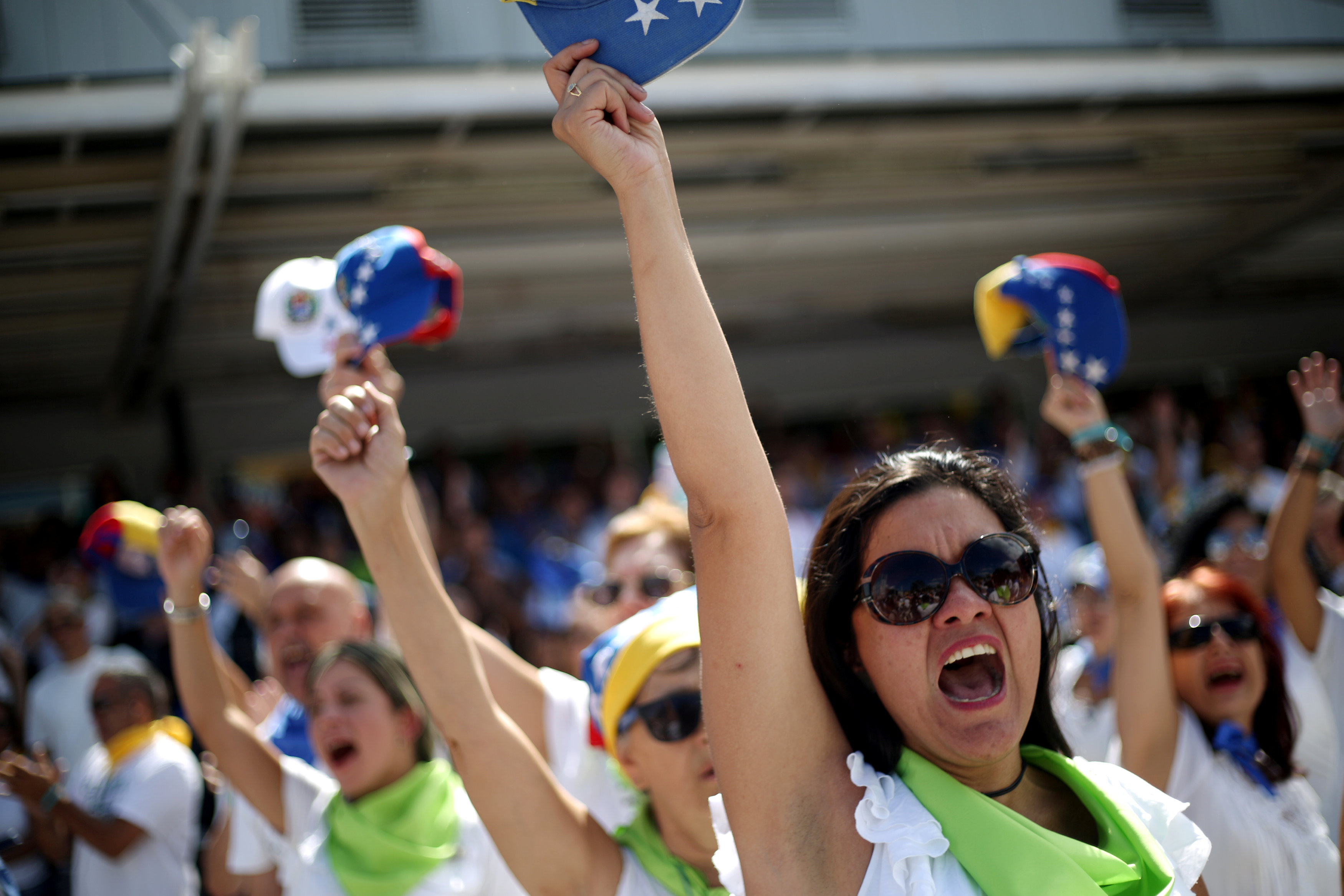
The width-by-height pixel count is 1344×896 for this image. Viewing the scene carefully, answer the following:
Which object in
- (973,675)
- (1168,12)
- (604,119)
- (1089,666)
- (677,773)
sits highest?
(1168,12)

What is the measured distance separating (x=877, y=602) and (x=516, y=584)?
18.9ft

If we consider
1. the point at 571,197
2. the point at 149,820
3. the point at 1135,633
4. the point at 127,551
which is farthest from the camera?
the point at 571,197

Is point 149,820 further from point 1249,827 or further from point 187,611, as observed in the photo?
point 1249,827

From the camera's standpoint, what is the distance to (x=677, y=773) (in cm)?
198

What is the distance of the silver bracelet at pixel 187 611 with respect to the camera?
2.62 m

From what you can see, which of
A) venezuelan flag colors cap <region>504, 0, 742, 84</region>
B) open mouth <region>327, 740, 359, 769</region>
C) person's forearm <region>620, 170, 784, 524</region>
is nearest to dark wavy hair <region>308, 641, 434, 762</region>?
open mouth <region>327, 740, 359, 769</region>

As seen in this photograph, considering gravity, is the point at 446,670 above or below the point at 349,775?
above

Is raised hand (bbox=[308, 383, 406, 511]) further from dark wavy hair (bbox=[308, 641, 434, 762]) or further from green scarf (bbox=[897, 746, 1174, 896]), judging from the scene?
dark wavy hair (bbox=[308, 641, 434, 762])

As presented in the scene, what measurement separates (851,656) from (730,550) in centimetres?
33

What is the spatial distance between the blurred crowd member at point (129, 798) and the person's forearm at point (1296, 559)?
12.1ft

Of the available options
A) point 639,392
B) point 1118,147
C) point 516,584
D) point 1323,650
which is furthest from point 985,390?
point 1323,650

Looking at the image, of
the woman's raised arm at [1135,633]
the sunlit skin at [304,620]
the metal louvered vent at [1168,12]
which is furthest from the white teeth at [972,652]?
the metal louvered vent at [1168,12]

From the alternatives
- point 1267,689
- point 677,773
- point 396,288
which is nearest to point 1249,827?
point 1267,689

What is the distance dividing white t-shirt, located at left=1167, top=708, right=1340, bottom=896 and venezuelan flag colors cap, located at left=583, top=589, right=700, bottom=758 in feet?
3.90
